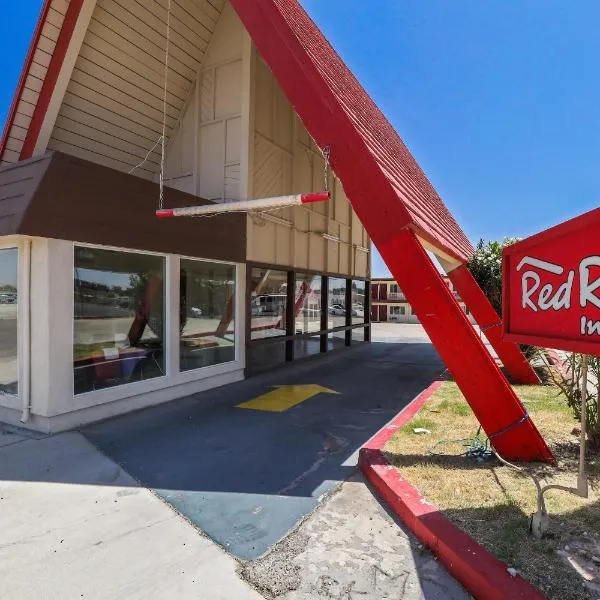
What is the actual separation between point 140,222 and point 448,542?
19.4 feet

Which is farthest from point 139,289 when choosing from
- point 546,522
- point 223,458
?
point 546,522

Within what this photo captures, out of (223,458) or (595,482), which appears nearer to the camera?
(595,482)

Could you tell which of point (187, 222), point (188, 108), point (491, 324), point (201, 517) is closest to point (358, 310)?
point (491, 324)

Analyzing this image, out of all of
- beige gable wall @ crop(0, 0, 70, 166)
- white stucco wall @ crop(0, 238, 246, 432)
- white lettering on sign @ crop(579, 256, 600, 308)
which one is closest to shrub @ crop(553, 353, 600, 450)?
white lettering on sign @ crop(579, 256, 600, 308)

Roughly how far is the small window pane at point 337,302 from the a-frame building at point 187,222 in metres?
1.03

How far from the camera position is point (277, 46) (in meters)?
5.90

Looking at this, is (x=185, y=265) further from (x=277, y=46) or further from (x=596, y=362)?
(x=596, y=362)

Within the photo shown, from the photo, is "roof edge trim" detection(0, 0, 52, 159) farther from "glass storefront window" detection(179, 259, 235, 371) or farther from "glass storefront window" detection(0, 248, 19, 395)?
"glass storefront window" detection(179, 259, 235, 371)

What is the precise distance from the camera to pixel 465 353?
4.68 meters

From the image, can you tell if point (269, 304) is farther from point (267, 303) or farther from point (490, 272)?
point (490, 272)

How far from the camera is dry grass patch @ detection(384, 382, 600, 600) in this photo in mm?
2768

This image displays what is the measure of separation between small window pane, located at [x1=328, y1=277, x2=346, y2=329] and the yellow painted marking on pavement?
524cm

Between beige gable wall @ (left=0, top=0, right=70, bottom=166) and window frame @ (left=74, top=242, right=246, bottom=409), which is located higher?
beige gable wall @ (left=0, top=0, right=70, bottom=166)

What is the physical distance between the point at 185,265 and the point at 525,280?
6034 mm
